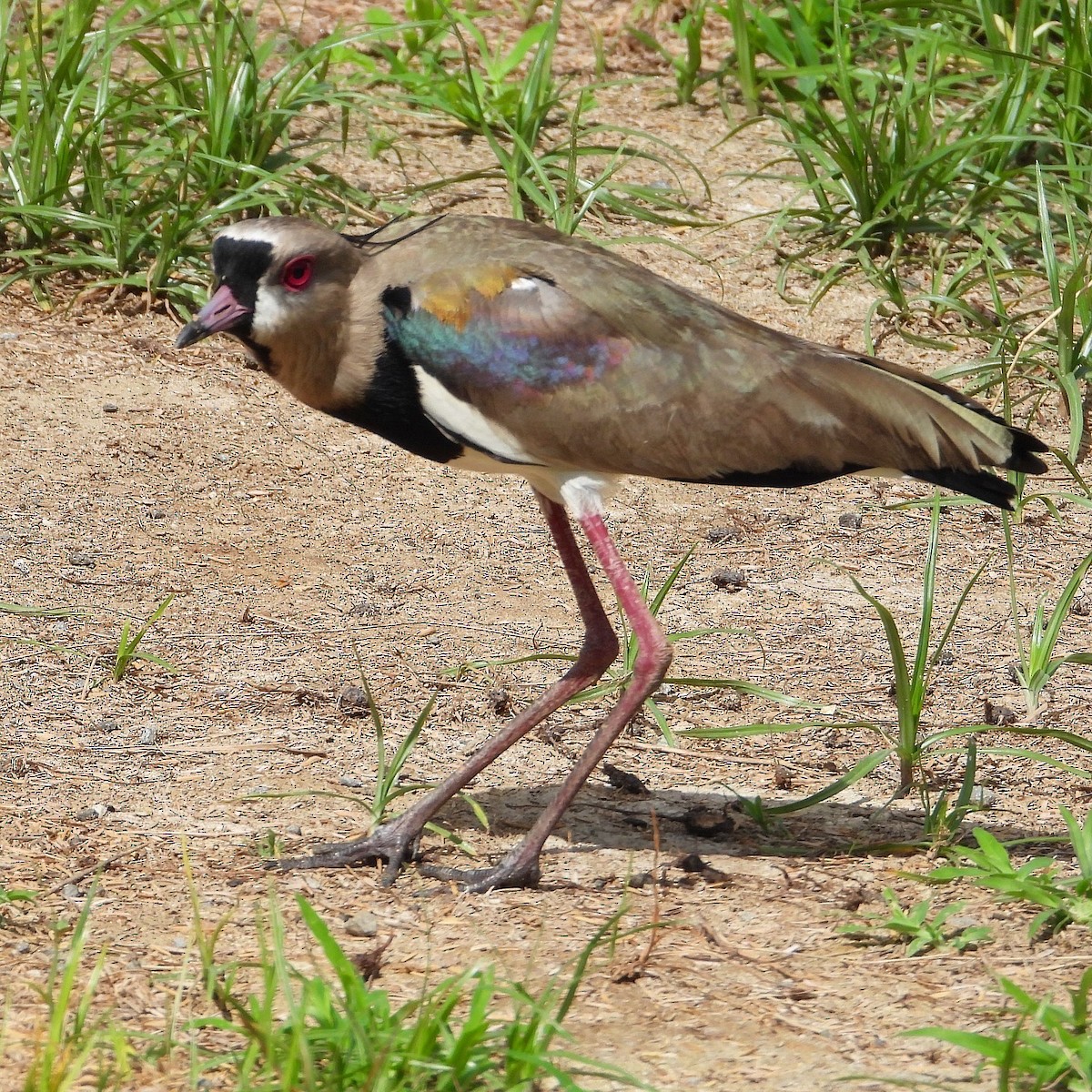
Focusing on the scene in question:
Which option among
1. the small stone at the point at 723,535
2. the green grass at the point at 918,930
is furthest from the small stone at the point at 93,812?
the small stone at the point at 723,535

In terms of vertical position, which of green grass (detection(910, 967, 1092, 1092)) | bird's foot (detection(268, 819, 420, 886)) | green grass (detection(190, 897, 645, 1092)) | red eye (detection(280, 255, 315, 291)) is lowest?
bird's foot (detection(268, 819, 420, 886))

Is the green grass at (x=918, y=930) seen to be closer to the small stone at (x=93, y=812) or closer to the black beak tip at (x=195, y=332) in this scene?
the small stone at (x=93, y=812)

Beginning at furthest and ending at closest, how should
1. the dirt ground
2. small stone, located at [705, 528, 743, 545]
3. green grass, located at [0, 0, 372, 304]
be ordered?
green grass, located at [0, 0, 372, 304] → small stone, located at [705, 528, 743, 545] → the dirt ground

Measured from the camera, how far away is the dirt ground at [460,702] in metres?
3.53

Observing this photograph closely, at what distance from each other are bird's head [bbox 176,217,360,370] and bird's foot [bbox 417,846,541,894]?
1328 mm

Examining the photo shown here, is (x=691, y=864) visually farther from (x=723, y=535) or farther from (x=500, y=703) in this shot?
(x=723, y=535)

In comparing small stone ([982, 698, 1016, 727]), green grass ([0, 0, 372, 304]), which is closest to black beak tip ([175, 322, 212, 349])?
small stone ([982, 698, 1016, 727])

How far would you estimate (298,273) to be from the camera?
4148 millimetres

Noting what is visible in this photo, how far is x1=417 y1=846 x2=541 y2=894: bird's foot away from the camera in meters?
4.05

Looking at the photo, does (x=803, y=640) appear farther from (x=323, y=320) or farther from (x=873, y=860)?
(x=323, y=320)

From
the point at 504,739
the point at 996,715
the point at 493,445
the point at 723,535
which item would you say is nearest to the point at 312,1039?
the point at 504,739

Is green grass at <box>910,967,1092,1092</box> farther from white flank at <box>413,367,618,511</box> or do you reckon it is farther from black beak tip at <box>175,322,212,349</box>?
black beak tip at <box>175,322,212,349</box>

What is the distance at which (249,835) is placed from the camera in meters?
4.21

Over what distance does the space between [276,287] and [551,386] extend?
2.32 feet
